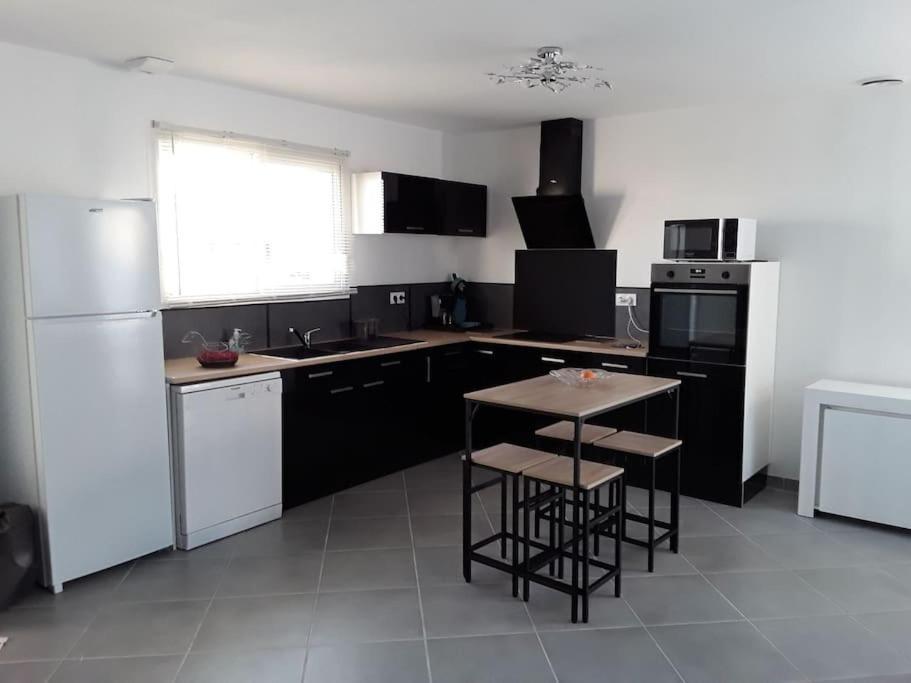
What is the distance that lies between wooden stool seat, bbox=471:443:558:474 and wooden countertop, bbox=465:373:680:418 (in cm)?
28

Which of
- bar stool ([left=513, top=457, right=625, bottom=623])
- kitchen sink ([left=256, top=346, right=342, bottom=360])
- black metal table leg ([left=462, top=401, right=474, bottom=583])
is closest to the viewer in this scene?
bar stool ([left=513, top=457, right=625, bottom=623])

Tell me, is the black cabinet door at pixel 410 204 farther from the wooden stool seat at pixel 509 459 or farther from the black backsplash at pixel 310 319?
the wooden stool seat at pixel 509 459

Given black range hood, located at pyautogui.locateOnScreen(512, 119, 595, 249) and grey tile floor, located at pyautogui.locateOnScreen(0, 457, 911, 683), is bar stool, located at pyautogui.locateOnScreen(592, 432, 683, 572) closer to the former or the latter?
grey tile floor, located at pyautogui.locateOnScreen(0, 457, 911, 683)

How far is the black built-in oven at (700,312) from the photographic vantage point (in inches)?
166

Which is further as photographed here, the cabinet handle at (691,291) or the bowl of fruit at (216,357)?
the cabinet handle at (691,291)

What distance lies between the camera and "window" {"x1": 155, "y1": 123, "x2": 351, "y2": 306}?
13.5ft

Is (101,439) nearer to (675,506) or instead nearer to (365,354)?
(365,354)

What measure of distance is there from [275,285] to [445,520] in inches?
74.5

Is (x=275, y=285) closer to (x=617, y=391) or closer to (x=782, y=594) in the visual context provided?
(x=617, y=391)

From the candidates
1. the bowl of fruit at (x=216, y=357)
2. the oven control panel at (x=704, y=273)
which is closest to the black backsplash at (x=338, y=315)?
the bowl of fruit at (x=216, y=357)

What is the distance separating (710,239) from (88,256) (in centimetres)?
336

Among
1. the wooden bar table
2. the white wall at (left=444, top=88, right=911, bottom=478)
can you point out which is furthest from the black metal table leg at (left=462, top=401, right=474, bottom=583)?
the white wall at (left=444, top=88, right=911, bottom=478)

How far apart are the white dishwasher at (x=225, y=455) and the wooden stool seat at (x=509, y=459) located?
4.37 feet

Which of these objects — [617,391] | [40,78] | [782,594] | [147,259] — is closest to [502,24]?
[617,391]
